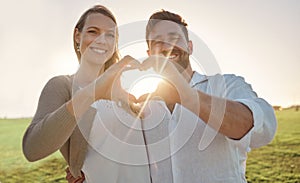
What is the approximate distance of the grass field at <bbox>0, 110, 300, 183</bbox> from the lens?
649 cm

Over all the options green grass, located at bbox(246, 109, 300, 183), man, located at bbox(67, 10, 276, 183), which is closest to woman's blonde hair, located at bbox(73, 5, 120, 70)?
man, located at bbox(67, 10, 276, 183)

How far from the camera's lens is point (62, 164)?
668 centimetres

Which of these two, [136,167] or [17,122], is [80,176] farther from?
[17,122]

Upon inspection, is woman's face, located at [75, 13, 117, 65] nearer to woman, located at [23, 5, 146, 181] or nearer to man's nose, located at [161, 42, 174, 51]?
woman, located at [23, 5, 146, 181]

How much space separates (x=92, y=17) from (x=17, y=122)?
247 inches

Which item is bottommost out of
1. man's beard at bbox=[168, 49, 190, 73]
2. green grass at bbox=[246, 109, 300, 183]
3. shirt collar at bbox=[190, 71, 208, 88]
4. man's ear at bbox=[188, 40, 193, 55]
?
green grass at bbox=[246, 109, 300, 183]

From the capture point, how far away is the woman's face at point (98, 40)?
4.90 feet

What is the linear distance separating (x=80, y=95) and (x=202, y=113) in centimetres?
34

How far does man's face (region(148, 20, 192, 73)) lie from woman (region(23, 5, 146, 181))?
142 mm

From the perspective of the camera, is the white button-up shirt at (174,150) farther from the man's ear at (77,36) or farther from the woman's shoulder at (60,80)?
the man's ear at (77,36)

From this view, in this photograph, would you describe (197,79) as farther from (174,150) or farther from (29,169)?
(29,169)

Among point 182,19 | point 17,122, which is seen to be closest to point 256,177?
point 17,122

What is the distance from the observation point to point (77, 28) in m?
1.57

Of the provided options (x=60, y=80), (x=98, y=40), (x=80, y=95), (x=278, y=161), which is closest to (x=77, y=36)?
(x=98, y=40)
